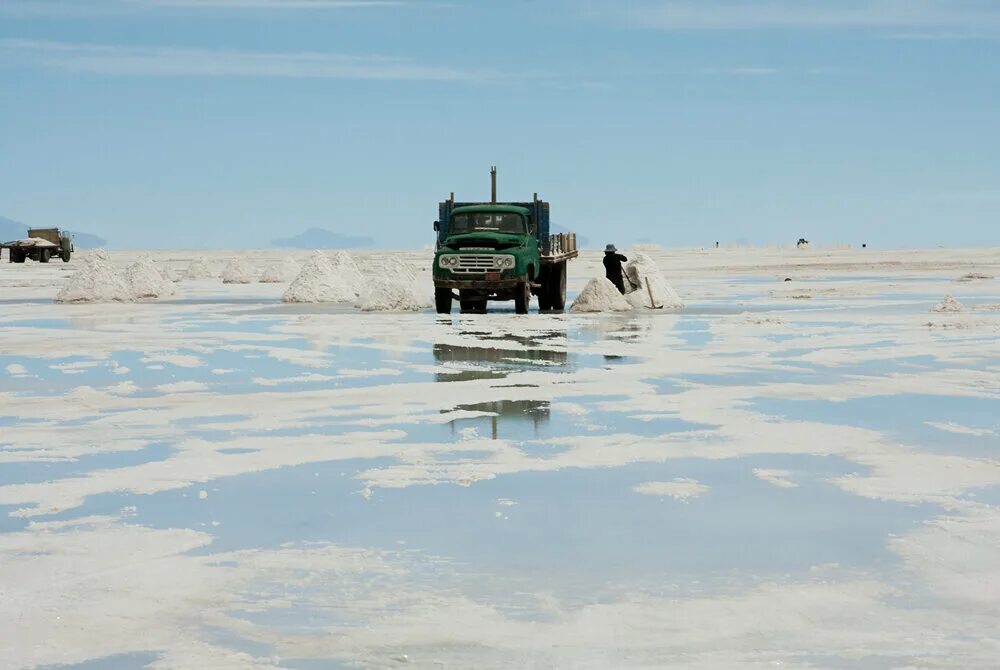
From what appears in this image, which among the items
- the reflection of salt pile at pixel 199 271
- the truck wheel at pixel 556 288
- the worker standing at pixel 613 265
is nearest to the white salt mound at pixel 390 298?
the truck wheel at pixel 556 288

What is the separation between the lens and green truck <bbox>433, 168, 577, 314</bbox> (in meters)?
30.7

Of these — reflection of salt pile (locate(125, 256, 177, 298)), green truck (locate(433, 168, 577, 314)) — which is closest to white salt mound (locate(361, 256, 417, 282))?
green truck (locate(433, 168, 577, 314))

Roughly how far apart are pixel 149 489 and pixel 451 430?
11.0ft

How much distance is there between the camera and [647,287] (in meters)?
34.2

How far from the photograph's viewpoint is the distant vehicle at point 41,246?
86500mm

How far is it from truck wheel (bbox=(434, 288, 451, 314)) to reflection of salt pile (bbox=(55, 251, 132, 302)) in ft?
38.0

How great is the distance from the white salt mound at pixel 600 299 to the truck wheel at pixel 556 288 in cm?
101

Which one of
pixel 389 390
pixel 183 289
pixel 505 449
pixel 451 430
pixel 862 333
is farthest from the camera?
pixel 183 289

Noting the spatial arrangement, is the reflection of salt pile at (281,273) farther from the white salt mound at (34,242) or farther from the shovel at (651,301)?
the white salt mound at (34,242)

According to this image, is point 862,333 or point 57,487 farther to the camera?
point 862,333

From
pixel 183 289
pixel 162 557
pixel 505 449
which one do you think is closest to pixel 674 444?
pixel 505 449

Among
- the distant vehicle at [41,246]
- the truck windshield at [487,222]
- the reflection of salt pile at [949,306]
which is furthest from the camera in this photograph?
the distant vehicle at [41,246]

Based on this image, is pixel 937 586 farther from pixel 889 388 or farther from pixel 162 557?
pixel 889 388

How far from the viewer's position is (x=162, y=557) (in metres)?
7.46
